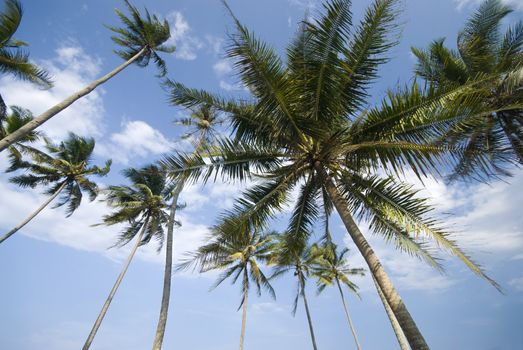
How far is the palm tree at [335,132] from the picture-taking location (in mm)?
6168

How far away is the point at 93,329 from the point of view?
58.0 feet

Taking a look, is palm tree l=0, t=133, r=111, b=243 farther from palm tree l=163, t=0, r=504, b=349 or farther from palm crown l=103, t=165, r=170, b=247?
palm tree l=163, t=0, r=504, b=349

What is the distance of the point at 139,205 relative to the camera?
72.7ft

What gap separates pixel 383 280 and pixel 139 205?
2004cm

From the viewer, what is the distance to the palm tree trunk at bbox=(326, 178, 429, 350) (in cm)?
483

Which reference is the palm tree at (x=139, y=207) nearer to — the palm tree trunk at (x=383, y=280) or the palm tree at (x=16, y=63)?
the palm tree at (x=16, y=63)

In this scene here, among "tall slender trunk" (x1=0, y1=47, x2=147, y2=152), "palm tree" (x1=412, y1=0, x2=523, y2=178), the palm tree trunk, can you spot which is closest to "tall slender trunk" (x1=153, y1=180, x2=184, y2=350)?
"tall slender trunk" (x1=0, y1=47, x2=147, y2=152)

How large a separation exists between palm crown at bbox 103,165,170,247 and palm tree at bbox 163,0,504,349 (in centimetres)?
1503

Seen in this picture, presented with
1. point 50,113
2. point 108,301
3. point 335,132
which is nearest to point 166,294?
point 108,301

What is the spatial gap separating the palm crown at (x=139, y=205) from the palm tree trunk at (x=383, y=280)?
1701 cm

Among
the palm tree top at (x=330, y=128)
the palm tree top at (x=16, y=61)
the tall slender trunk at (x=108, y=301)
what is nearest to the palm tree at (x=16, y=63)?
the palm tree top at (x=16, y=61)

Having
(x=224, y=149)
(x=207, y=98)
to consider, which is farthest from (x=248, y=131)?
(x=207, y=98)

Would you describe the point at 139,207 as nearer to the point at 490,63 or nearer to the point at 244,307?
the point at 244,307

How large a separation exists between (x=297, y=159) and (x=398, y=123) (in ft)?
8.47
